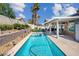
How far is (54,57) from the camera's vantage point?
25.9 feet

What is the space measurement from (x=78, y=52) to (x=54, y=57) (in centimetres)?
118

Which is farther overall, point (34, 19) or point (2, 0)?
point (34, 19)

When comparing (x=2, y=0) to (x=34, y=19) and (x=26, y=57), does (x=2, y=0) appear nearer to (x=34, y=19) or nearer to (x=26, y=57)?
(x=26, y=57)

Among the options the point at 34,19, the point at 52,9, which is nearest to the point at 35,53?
the point at 52,9

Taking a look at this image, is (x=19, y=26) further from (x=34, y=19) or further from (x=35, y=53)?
(x=35, y=53)

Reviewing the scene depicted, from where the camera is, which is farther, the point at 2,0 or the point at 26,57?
the point at 2,0

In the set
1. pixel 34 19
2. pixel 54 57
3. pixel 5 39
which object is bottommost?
pixel 54 57

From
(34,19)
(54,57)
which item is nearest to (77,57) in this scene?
(54,57)

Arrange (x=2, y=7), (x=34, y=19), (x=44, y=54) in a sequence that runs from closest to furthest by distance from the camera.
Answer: (x=44, y=54) → (x=2, y=7) → (x=34, y=19)

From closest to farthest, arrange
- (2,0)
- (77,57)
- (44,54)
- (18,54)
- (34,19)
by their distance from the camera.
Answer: (77,57) < (18,54) < (44,54) < (2,0) < (34,19)

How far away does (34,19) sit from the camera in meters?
32.4

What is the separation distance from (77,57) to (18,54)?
277 centimetres

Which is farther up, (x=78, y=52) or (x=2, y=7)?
(x=2, y=7)

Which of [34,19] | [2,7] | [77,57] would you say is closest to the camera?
[77,57]
